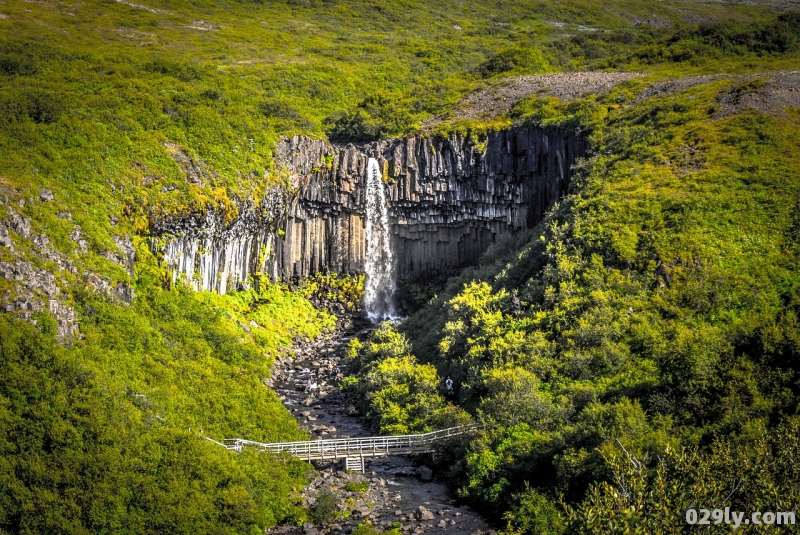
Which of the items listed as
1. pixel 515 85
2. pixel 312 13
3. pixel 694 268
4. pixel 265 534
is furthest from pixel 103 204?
pixel 312 13

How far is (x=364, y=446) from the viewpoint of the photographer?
133ft

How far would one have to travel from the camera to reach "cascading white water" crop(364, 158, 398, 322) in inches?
2817

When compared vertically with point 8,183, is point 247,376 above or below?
below

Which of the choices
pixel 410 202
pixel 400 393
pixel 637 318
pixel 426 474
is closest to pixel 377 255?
pixel 410 202

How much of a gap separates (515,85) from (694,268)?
131 feet

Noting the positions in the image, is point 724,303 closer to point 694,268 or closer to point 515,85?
point 694,268

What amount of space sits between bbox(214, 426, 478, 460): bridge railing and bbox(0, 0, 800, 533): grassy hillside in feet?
4.36

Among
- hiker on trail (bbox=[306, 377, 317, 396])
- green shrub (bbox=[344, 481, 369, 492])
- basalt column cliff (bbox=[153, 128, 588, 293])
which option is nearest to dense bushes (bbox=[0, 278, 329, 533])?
green shrub (bbox=[344, 481, 369, 492])

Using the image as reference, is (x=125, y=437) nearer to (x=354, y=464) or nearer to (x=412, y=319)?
(x=354, y=464)

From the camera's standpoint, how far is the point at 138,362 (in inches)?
1640

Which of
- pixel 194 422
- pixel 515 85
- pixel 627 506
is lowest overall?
pixel 194 422

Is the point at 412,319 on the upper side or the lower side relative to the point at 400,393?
upper

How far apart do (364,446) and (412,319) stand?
22290mm

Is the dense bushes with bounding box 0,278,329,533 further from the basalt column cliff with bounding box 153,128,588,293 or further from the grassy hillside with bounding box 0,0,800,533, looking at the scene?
the basalt column cliff with bounding box 153,128,588,293
